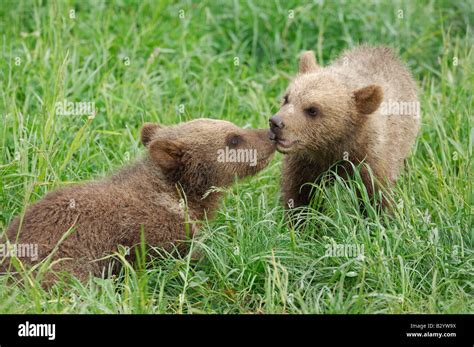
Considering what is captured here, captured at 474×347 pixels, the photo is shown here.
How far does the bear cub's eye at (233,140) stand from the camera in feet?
26.0

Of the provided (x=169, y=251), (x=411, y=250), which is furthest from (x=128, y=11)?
(x=411, y=250)

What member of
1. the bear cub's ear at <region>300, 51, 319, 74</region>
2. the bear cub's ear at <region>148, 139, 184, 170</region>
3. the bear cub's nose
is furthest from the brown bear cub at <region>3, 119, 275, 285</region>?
the bear cub's ear at <region>300, 51, 319, 74</region>

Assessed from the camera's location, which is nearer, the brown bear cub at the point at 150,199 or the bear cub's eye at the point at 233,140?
the brown bear cub at the point at 150,199

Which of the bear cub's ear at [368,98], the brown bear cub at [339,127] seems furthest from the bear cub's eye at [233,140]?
the bear cub's ear at [368,98]

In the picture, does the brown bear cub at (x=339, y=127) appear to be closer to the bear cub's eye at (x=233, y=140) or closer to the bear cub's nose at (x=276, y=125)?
the bear cub's nose at (x=276, y=125)

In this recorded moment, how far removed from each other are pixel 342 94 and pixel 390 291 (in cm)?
202

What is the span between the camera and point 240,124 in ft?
32.0

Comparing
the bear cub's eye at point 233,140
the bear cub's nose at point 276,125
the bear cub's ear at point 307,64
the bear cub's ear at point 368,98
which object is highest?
the bear cub's ear at point 307,64

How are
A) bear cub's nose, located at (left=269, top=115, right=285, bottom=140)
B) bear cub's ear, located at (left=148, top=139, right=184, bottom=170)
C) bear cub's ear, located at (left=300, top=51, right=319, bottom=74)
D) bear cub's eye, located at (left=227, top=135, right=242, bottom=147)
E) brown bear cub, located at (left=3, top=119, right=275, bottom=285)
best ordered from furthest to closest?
bear cub's ear, located at (left=300, top=51, right=319, bottom=74), bear cub's eye, located at (left=227, top=135, right=242, bottom=147), bear cub's nose, located at (left=269, top=115, right=285, bottom=140), bear cub's ear, located at (left=148, top=139, right=184, bottom=170), brown bear cub, located at (left=3, top=119, right=275, bottom=285)

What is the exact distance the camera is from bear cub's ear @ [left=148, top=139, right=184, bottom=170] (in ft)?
25.2

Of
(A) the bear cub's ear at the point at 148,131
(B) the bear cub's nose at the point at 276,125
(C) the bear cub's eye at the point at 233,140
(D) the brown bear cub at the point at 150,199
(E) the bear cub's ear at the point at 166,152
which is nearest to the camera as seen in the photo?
(D) the brown bear cub at the point at 150,199

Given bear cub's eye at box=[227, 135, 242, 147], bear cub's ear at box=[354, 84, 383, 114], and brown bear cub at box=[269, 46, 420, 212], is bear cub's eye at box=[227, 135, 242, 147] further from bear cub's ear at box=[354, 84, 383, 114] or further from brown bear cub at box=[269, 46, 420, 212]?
bear cub's ear at box=[354, 84, 383, 114]

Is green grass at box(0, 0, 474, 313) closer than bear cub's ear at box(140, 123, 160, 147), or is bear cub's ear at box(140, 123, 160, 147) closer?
green grass at box(0, 0, 474, 313)
